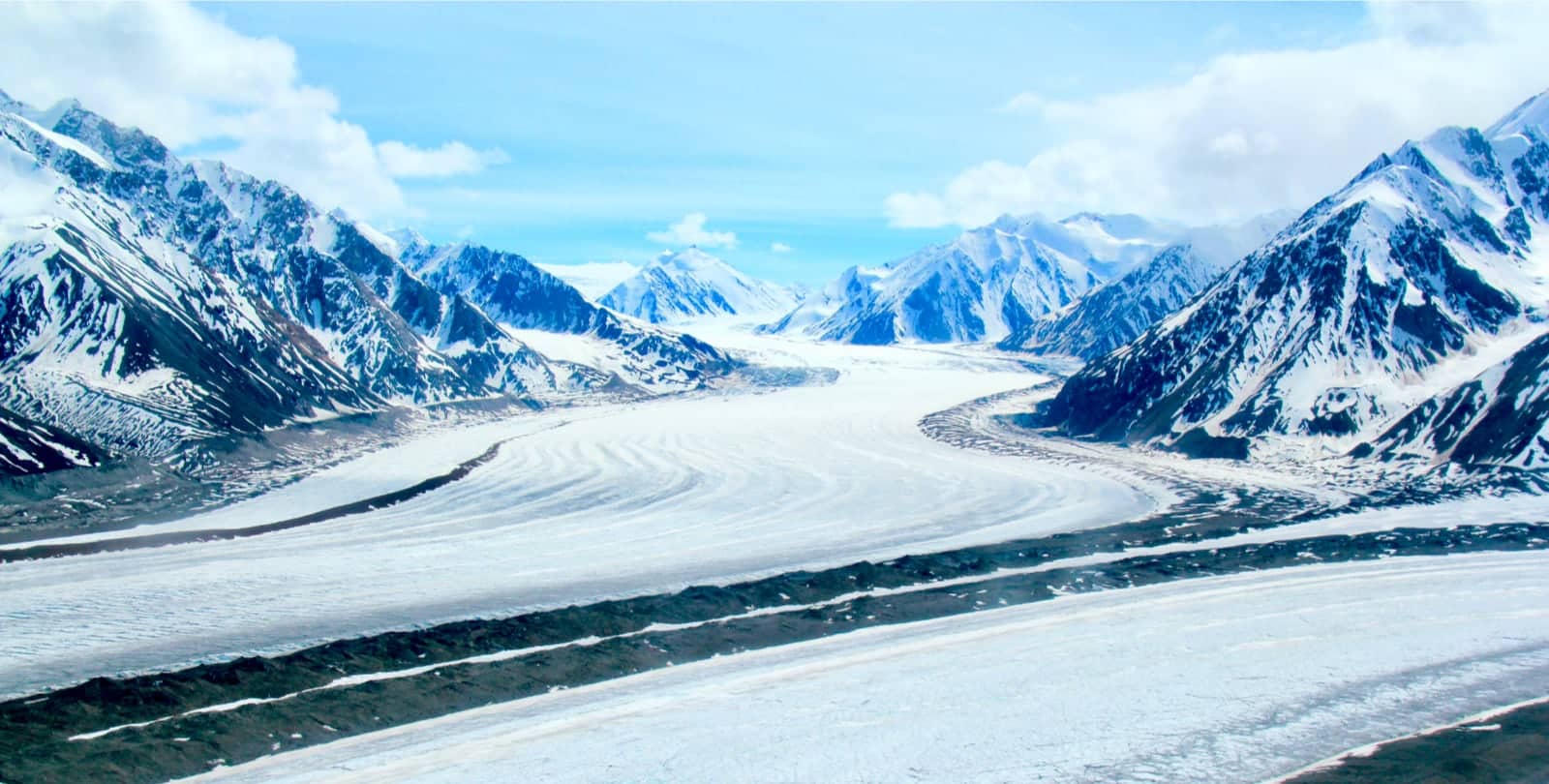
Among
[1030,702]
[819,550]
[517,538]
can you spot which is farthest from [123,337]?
[1030,702]

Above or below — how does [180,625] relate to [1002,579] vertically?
above

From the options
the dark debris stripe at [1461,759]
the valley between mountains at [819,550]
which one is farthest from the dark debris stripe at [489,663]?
the dark debris stripe at [1461,759]

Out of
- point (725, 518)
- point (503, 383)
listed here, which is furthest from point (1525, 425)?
point (503, 383)

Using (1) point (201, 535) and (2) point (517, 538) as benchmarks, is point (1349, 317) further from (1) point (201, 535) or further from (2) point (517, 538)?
(1) point (201, 535)

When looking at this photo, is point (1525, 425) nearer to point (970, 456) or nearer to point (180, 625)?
point (970, 456)

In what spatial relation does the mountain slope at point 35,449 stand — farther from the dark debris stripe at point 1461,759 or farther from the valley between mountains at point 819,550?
the dark debris stripe at point 1461,759

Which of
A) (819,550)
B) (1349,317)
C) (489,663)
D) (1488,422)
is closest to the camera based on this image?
(489,663)
